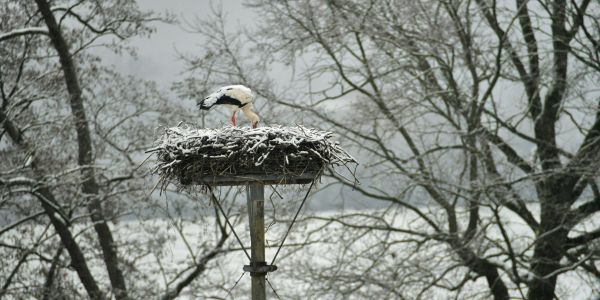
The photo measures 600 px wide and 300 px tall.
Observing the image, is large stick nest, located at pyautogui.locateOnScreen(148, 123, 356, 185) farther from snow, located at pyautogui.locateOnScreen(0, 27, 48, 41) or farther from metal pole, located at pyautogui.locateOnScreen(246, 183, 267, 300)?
snow, located at pyautogui.locateOnScreen(0, 27, 48, 41)

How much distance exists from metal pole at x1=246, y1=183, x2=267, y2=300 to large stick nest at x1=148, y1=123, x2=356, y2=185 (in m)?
0.42

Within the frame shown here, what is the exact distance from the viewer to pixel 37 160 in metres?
11.8

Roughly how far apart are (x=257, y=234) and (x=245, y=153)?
34.5 inches

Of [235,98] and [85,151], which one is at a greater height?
[85,151]

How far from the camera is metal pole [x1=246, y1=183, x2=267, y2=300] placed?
5.33 metres

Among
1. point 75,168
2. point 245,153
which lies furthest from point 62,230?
point 245,153

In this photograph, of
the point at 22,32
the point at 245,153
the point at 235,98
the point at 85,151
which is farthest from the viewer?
the point at 85,151

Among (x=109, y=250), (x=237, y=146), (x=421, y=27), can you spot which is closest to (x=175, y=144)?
(x=237, y=146)

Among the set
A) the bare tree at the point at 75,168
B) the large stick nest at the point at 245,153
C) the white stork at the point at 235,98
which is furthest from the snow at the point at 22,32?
the large stick nest at the point at 245,153

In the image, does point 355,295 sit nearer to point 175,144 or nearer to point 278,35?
point 278,35

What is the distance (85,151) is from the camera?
12.8 m

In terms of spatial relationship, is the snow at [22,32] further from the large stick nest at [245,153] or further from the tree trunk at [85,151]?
the large stick nest at [245,153]

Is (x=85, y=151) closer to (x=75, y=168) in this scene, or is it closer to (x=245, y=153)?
(x=75, y=168)

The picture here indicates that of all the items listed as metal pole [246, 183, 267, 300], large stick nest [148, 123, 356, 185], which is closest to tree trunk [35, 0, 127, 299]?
metal pole [246, 183, 267, 300]
